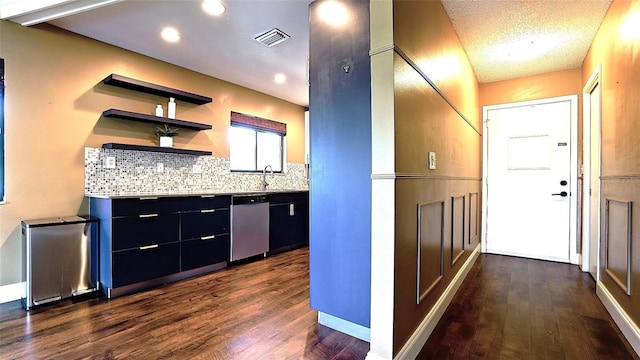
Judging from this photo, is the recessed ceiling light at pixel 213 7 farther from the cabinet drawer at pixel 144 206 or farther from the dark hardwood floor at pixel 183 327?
the dark hardwood floor at pixel 183 327

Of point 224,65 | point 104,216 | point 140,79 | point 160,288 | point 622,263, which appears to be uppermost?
point 224,65

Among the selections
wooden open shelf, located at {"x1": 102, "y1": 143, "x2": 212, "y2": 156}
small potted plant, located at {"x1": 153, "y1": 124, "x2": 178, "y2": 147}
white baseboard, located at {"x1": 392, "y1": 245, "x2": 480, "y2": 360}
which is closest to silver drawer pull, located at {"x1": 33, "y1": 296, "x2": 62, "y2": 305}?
wooden open shelf, located at {"x1": 102, "y1": 143, "x2": 212, "y2": 156}

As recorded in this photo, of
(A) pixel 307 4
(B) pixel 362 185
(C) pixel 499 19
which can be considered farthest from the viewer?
(C) pixel 499 19

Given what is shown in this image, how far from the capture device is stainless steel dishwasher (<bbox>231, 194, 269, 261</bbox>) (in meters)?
3.65

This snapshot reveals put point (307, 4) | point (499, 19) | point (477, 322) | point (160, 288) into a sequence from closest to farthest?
point (477, 322) → point (307, 4) → point (499, 19) → point (160, 288)

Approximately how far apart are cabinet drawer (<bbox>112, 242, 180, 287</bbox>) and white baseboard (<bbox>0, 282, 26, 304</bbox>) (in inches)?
30.6

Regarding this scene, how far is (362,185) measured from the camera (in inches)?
72.9

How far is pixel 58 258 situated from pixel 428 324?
3041mm

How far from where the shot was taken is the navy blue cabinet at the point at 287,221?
4.12 meters

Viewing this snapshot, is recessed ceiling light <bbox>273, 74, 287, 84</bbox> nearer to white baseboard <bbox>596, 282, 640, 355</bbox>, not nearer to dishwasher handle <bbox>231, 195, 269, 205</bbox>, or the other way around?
dishwasher handle <bbox>231, 195, 269, 205</bbox>

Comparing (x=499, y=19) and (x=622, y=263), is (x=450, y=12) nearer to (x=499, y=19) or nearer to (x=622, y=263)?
(x=499, y=19)

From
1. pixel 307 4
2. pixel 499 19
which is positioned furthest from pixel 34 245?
pixel 499 19

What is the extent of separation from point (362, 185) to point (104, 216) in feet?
7.83

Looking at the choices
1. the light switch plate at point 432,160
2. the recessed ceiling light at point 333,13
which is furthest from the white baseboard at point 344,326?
the recessed ceiling light at point 333,13
